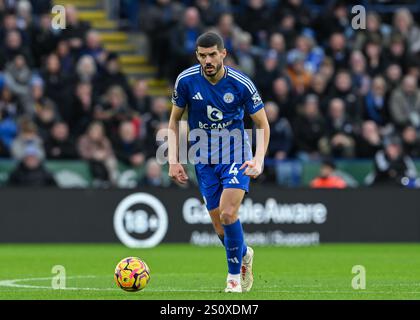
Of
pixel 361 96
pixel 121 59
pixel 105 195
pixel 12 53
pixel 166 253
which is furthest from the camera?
pixel 121 59

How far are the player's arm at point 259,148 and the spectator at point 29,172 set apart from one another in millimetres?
9277

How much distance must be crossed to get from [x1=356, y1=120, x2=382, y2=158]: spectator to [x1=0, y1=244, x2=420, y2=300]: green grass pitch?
245 centimetres

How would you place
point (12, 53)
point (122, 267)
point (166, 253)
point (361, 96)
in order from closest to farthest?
point (122, 267)
point (166, 253)
point (12, 53)
point (361, 96)

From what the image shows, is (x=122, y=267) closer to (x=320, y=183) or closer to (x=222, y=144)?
(x=222, y=144)

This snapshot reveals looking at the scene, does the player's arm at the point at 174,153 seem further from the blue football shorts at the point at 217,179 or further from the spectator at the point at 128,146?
the spectator at the point at 128,146

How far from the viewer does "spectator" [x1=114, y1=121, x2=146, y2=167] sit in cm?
2164

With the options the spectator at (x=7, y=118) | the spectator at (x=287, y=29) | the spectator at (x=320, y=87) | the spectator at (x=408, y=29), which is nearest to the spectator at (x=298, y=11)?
the spectator at (x=287, y=29)

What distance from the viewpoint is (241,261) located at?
1214 cm

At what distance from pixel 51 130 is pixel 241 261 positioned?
9.96 metres

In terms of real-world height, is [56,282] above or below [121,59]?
below

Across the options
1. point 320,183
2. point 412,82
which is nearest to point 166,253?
point 320,183

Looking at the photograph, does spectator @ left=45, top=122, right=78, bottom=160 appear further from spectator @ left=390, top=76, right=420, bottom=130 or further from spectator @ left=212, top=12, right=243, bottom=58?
spectator @ left=390, top=76, right=420, bottom=130

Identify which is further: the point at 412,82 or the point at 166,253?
the point at 412,82

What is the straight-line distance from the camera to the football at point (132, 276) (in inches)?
466
